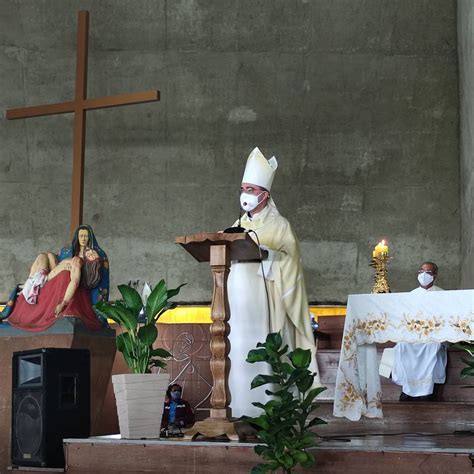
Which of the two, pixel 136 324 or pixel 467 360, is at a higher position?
pixel 136 324

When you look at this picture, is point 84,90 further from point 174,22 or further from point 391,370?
point 391,370

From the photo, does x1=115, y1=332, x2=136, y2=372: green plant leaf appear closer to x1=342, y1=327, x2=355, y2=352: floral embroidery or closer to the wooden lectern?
the wooden lectern

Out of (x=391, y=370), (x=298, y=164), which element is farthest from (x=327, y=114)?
(x=391, y=370)

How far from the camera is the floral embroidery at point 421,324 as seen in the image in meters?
5.39

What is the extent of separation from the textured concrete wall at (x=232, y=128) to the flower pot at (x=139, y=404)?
5714 millimetres

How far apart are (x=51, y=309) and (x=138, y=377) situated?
1840 millimetres

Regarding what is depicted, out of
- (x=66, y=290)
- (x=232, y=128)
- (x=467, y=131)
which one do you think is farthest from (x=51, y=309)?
(x=467, y=131)

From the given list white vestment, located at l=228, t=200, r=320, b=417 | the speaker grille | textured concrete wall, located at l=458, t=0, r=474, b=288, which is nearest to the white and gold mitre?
white vestment, located at l=228, t=200, r=320, b=417

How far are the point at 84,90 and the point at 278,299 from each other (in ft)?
12.9

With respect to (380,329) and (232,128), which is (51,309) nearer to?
(380,329)

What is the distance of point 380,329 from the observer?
5516mm

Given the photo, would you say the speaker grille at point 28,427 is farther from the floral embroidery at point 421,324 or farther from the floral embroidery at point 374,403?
the floral embroidery at point 421,324

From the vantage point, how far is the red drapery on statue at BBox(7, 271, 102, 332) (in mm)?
6312

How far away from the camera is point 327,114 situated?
419 inches
